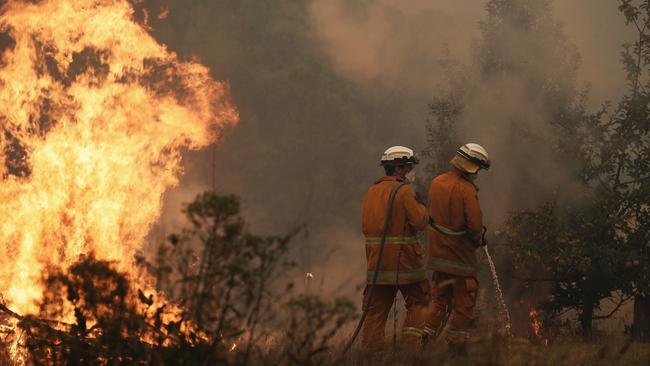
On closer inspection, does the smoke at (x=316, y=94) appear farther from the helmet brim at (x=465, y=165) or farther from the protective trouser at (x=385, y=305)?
the protective trouser at (x=385, y=305)

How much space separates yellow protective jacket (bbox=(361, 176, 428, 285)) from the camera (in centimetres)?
788

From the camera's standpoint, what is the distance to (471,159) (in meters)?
8.21

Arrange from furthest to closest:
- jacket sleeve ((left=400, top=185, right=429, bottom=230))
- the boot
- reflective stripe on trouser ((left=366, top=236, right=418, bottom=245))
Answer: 1. reflective stripe on trouser ((left=366, top=236, right=418, bottom=245))
2. jacket sleeve ((left=400, top=185, right=429, bottom=230))
3. the boot

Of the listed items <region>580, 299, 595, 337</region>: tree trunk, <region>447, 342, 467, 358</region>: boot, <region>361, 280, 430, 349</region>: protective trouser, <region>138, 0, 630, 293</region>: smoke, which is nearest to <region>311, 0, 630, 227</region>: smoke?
<region>580, 299, 595, 337</region>: tree trunk

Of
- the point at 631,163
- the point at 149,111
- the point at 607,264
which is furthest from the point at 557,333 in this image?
the point at 149,111

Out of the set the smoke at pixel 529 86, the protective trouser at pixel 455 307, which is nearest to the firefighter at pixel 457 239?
the protective trouser at pixel 455 307

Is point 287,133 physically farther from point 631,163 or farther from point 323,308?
point 323,308

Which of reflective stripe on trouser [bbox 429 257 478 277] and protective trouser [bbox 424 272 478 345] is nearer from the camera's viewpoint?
protective trouser [bbox 424 272 478 345]

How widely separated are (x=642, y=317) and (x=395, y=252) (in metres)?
5.93

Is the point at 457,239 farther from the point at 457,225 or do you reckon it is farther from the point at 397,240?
the point at 397,240

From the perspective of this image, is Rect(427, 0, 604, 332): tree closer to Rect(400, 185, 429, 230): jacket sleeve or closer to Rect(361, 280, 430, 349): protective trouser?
Rect(361, 280, 430, 349): protective trouser

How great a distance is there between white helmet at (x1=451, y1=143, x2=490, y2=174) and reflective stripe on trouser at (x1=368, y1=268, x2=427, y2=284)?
1.17 meters

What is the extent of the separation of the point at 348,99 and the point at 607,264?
179ft

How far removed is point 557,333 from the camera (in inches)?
470
